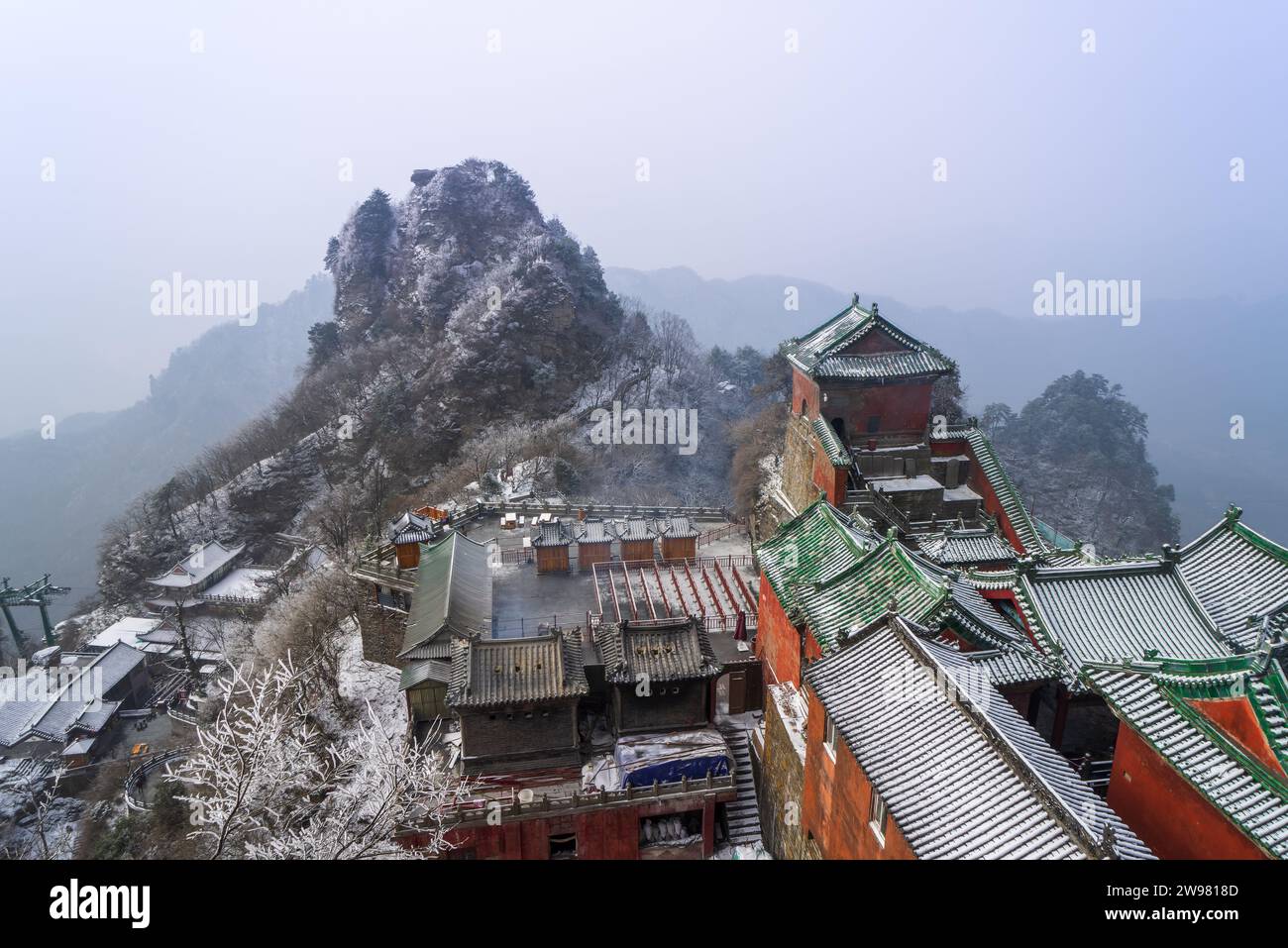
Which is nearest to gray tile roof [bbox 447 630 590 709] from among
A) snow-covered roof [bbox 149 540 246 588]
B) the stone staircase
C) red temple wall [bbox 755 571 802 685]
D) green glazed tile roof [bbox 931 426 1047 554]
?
the stone staircase

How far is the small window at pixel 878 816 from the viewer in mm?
9867

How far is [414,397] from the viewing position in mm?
49594

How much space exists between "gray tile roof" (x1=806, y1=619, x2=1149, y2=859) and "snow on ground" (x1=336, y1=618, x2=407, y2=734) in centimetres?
1386

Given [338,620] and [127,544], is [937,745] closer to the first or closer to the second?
[338,620]

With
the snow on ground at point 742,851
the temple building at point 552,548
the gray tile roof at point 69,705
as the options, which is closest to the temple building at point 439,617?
the temple building at point 552,548

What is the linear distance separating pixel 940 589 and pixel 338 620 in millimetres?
22940

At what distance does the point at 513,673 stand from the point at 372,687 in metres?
8.26

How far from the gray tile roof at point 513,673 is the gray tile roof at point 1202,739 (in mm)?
10928

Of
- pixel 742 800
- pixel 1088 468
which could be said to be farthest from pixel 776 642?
pixel 1088 468

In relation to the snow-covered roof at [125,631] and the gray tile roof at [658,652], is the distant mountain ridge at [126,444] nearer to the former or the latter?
the snow-covered roof at [125,631]

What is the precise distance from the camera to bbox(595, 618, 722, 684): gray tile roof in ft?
58.4

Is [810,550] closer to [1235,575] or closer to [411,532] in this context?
[1235,575]

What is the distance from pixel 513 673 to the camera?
57.1 feet
